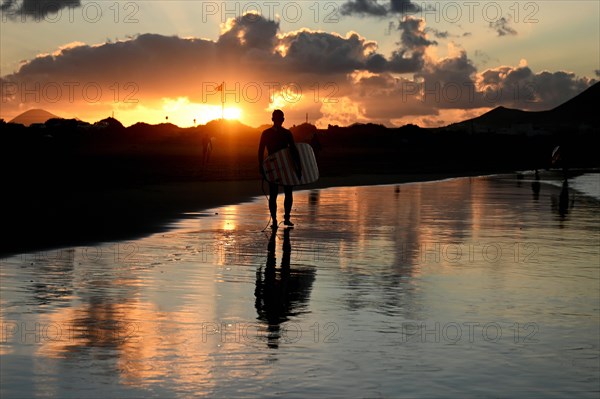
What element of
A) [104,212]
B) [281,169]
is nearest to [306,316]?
[281,169]

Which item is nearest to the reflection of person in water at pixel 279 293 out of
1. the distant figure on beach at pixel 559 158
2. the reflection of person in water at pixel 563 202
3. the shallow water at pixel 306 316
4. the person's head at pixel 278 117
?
the shallow water at pixel 306 316

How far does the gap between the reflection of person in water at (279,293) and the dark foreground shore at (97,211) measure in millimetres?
3994

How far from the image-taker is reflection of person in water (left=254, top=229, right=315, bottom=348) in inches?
342

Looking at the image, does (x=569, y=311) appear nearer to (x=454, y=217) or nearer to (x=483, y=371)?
(x=483, y=371)

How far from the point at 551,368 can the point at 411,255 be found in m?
7.15

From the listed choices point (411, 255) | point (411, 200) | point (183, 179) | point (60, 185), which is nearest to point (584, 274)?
point (411, 255)

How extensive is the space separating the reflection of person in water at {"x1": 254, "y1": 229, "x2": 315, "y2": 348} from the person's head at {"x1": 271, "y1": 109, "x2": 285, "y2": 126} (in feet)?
17.8

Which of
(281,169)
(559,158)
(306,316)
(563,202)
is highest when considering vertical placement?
(559,158)

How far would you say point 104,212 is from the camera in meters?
21.6

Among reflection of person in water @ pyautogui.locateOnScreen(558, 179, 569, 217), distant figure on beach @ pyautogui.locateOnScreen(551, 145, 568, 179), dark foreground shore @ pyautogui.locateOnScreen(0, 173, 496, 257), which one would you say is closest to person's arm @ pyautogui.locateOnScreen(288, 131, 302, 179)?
dark foreground shore @ pyautogui.locateOnScreen(0, 173, 496, 257)

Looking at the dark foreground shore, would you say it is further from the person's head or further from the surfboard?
the person's head

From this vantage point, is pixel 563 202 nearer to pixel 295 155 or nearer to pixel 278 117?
pixel 295 155

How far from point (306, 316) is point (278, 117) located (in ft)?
33.8

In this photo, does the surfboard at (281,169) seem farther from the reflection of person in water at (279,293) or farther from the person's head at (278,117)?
the reflection of person in water at (279,293)
